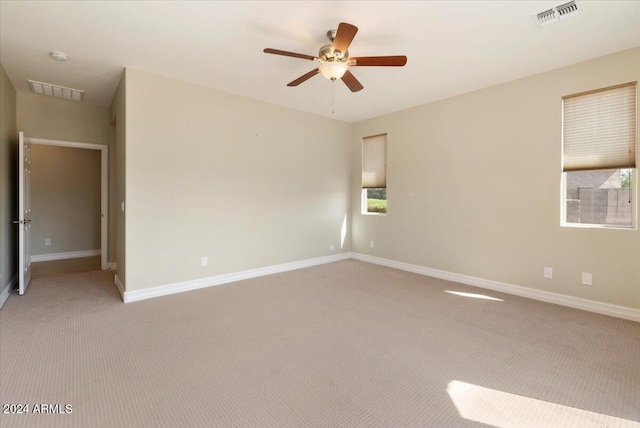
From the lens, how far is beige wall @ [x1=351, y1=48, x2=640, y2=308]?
10.3 feet

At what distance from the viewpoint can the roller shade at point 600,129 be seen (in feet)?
9.89

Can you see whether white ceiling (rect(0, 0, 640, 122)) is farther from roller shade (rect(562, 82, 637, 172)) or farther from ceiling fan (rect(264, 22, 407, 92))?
roller shade (rect(562, 82, 637, 172))

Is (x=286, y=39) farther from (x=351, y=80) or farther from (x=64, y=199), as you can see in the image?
(x=64, y=199)

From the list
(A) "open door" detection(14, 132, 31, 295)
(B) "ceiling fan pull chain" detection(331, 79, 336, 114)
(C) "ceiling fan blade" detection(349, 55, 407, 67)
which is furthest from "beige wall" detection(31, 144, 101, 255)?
(C) "ceiling fan blade" detection(349, 55, 407, 67)

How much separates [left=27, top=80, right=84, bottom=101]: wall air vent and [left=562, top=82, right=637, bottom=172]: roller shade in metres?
6.31

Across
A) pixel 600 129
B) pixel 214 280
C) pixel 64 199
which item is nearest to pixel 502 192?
pixel 600 129

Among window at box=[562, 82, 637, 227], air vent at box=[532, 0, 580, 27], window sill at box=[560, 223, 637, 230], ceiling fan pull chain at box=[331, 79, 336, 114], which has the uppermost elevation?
ceiling fan pull chain at box=[331, 79, 336, 114]

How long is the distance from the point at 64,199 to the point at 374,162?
629cm

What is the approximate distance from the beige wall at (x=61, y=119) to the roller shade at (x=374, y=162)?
14.9ft

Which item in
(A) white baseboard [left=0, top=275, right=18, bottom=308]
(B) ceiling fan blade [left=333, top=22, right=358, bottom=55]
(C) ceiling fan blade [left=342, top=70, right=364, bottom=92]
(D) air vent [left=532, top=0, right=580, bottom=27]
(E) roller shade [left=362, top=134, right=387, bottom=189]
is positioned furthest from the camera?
(E) roller shade [left=362, top=134, right=387, bottom=189]

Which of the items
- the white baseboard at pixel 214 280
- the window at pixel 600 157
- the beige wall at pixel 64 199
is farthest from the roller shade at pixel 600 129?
the beige wall at pixel 64 199

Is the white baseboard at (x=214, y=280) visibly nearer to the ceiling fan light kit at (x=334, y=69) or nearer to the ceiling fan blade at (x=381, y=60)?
the ceiling fan light kit at (x=334, y=69)

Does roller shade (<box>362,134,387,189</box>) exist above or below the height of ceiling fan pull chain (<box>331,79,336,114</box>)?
below

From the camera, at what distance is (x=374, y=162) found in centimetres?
559
